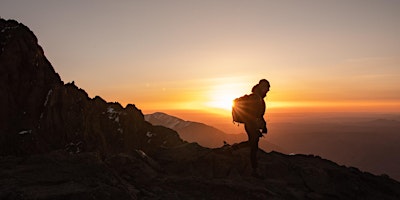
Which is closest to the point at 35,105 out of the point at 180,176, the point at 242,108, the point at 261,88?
the point at 242,108

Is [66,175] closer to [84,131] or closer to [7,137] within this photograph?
[7,137]

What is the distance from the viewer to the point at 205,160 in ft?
51.2

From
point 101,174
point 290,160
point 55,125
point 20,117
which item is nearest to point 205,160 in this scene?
point 290,160

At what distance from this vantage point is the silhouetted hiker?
14.2 meters

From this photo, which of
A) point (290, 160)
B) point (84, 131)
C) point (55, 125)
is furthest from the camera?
point (84, 131)

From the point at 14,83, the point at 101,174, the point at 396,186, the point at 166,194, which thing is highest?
the point at 14,83

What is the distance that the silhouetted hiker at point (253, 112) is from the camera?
14.2 metres

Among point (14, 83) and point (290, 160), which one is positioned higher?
point (14, 83)

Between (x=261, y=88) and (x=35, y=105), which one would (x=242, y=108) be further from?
(x=35, y=105)

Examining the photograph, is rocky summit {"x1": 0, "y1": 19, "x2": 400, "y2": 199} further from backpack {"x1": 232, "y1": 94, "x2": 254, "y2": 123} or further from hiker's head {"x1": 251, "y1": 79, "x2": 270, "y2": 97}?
hiker's head {"x1": 251, "y1": 79, "x2": 270, "y2": 97}

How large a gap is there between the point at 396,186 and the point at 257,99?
29.1 feet

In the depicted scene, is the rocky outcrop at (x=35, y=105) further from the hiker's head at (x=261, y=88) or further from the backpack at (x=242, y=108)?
the hiker's head at (x=261, y=88)

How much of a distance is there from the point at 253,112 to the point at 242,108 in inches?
20.9

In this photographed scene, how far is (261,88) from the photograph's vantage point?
14.3m
